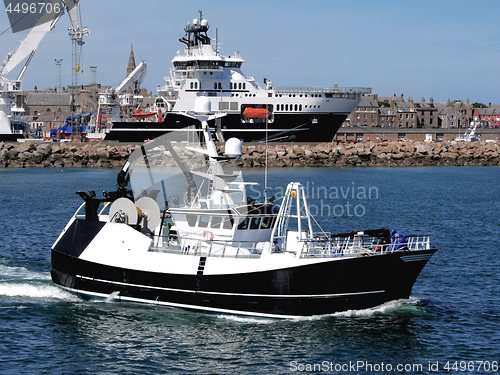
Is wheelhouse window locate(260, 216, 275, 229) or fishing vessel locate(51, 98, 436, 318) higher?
wheelhouse window locate(260, 216, 275, 229)

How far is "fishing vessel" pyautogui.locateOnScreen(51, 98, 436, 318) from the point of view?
1703cm

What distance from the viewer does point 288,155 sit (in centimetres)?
7494

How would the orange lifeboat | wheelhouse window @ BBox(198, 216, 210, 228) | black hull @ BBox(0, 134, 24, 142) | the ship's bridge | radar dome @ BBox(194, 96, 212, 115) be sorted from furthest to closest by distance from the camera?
black hull @ BBox(0, 134, 24, 142) < the orange lifeboat < the ship's bridge < radar dome @ BBox(194, 96, 212, 115) < wheelhouse window @ BBox(198, 216, 210, 228)

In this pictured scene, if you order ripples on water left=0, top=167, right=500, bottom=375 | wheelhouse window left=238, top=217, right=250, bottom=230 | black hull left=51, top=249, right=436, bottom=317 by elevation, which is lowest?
ripples on water left=0, top=167, right=500, bottom=375

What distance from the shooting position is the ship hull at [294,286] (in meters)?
16.9

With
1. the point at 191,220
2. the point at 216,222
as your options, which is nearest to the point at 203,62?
the point at 191,220

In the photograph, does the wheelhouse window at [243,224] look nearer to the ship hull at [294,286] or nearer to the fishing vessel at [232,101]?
the ship hull at [294,286]

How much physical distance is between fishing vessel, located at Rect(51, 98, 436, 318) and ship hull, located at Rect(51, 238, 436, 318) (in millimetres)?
32

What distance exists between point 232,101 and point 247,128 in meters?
4.55

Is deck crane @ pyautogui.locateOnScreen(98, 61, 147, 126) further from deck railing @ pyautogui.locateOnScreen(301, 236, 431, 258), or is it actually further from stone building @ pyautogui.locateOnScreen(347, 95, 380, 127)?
deck railing @ pyautogui.locateOnScreen(301, 236, 431, 258)

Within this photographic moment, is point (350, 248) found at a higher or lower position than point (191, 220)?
lower

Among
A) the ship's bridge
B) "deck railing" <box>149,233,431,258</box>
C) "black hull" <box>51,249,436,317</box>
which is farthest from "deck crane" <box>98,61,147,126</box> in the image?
"black hull" <box>51,249,436,317</box>

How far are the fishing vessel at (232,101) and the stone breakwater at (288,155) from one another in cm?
299

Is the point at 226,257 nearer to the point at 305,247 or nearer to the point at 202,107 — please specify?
the point at 305,247
